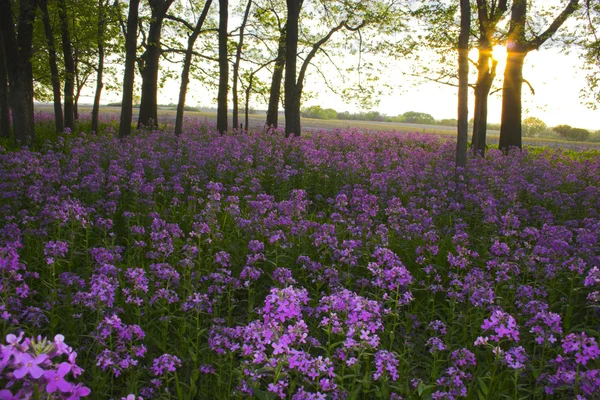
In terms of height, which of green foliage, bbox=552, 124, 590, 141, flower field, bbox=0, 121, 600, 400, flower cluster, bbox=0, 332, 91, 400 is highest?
green foliage, bbox=552, 124, 590, 141

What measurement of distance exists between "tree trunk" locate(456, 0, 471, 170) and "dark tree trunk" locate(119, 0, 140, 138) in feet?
34.3

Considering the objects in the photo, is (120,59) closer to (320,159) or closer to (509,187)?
(320,159)

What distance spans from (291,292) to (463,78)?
911cm

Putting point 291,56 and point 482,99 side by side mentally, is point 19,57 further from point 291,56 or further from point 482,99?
point 482,99

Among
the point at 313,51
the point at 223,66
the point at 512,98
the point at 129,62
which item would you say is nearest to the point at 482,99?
the point at 512,98

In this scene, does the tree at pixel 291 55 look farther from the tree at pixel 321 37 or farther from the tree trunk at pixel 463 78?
the tree trunk at pixel 463 78

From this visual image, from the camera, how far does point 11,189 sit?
7.25 m

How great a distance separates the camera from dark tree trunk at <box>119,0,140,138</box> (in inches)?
604

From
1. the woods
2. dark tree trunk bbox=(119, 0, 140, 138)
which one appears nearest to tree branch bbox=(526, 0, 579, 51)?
the woods

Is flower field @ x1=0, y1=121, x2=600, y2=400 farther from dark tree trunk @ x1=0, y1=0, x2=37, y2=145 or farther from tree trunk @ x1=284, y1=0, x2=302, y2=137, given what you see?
tree trunk @ x1=284, y1=0, x2=302, y2=137

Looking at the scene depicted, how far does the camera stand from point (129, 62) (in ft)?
51.4

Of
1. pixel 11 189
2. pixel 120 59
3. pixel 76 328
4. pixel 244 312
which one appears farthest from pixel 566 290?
pixel 120 59

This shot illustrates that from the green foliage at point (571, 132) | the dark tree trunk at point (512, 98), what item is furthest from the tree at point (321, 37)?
the green foliage at point (571, 132)

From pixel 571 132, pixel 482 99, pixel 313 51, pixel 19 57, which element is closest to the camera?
pixel 19 57
